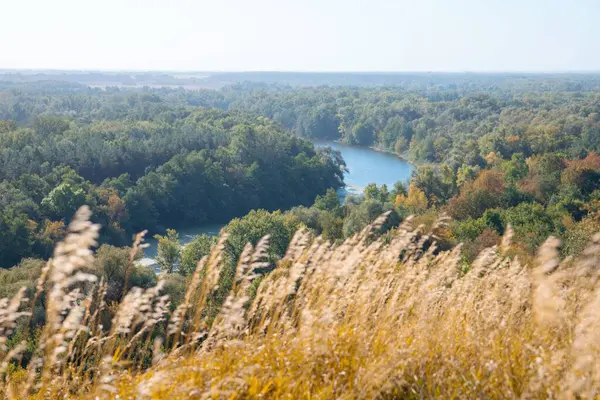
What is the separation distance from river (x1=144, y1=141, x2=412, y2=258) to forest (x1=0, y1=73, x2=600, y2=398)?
1510 millimetres

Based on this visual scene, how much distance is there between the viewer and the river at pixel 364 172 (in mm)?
38500

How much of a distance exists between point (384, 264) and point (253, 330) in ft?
2.89

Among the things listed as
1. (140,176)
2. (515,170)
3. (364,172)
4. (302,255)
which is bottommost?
(364,172)

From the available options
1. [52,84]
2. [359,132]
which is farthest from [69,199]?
[52,84]

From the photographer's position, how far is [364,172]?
5719 centimetres

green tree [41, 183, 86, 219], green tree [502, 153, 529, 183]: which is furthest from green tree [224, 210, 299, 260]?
green tree [502, 153, 529, 183]

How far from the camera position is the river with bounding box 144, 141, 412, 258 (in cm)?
3850

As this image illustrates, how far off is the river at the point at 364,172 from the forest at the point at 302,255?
1.51 metres

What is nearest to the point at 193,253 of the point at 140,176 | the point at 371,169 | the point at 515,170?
the point at 140,176

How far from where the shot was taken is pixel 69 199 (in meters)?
32.4

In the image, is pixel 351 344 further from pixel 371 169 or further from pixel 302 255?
Answer: pixel 371 169

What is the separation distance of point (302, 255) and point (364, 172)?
5427 cm

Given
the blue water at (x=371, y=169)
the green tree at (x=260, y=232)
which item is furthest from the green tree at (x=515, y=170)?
the green tree at (x=260, y=232)

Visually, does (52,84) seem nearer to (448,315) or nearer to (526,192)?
(526,192)
